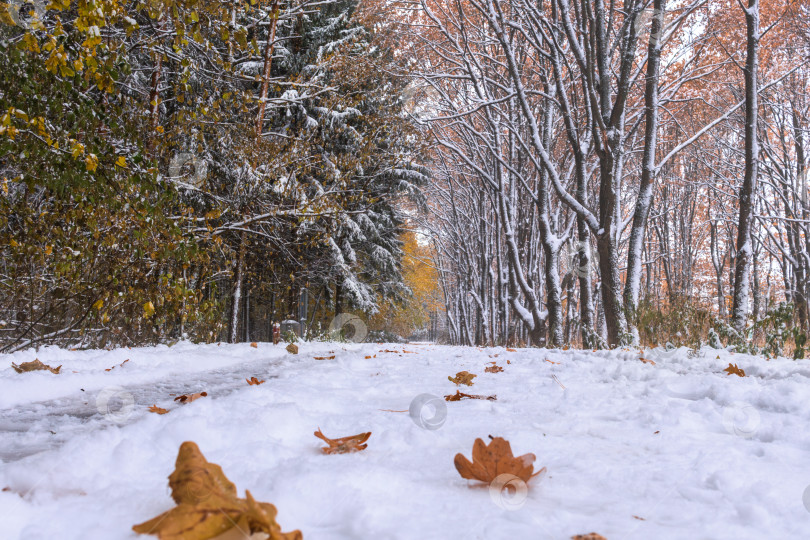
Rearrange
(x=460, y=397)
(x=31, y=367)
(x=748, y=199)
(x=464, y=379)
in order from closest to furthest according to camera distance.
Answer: (x=460, y=397), (x=464, y=379), (x=31, y=367), (x=748, y=199)

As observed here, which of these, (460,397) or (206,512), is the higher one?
(206,512)

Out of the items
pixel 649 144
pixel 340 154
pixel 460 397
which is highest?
pixel 340 154

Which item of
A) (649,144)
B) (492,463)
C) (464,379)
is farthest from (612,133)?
(492,463)

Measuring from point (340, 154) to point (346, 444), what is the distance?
35.7 ft

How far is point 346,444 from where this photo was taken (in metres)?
1.41

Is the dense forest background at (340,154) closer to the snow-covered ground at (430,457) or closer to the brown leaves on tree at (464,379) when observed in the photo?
the snow-covered ground at (430,457)

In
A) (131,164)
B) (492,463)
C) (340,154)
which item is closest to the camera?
(492,463)

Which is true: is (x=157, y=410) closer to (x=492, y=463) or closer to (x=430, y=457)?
(x=430, y=457)

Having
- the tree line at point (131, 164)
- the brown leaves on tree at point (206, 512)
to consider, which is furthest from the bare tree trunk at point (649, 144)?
the brown leaves on tree at point (206, 512)

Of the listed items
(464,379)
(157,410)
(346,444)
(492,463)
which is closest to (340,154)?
(464,379)

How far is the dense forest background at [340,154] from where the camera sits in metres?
4.05

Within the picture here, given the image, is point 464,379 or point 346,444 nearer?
point 346,444

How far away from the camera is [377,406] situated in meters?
2.22

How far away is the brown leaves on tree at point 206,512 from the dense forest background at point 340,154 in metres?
2.88
